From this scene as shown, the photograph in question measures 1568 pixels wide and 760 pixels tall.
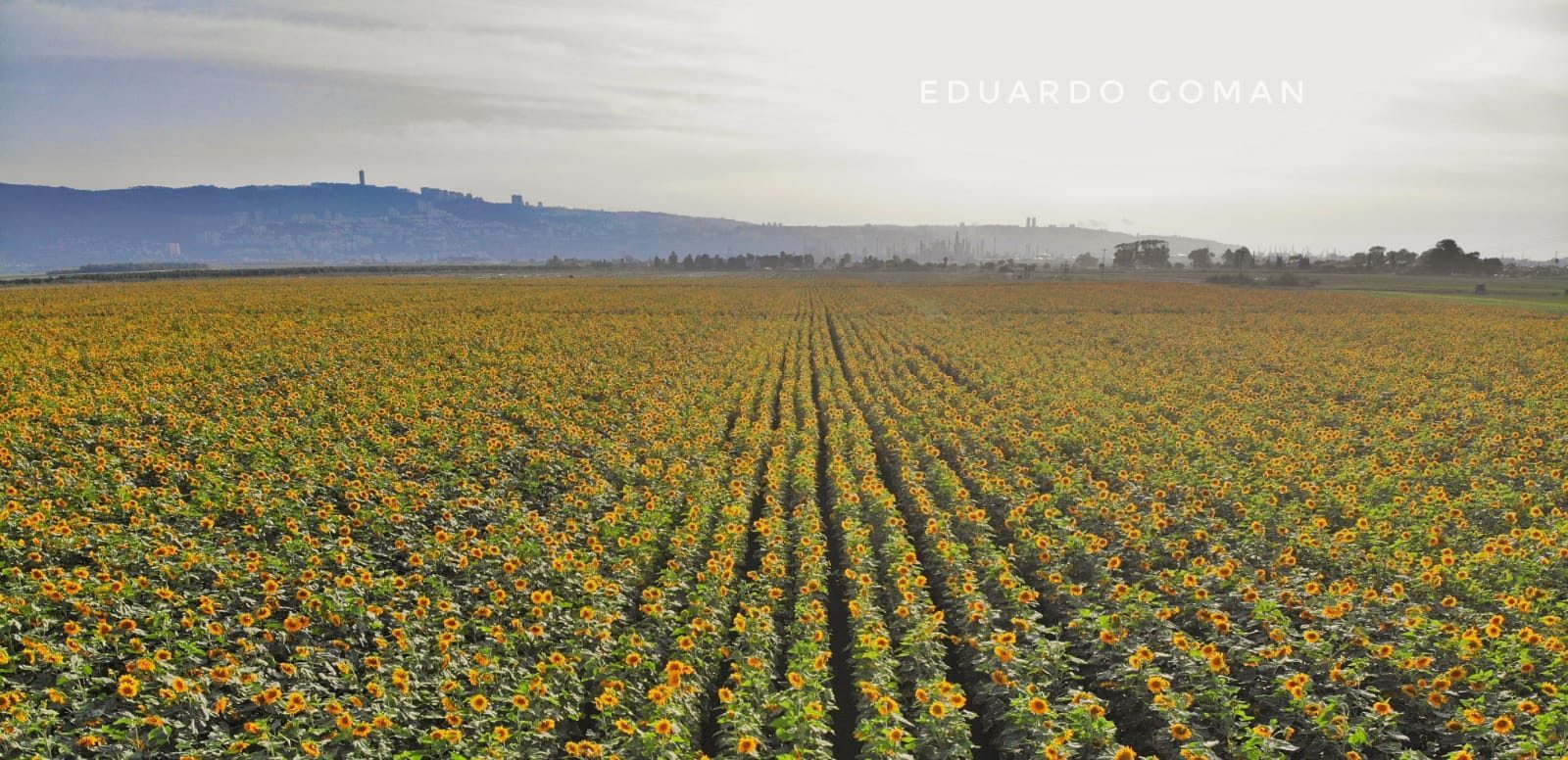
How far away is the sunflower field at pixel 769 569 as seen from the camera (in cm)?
575

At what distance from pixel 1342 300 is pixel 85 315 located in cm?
7976

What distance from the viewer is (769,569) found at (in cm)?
863

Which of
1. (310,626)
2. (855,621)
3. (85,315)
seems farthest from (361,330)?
(855,621)

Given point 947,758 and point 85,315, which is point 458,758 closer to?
point 947,758

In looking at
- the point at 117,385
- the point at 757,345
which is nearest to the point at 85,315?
the point at 117,385

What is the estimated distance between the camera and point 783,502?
41.3 ft

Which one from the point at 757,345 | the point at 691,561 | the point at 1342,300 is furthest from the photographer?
the point at 1342,300

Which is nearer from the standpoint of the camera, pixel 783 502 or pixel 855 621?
pixel 855 621

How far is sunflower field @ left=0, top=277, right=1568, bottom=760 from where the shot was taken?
18.9 ft

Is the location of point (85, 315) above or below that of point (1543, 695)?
above

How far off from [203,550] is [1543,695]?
12.2 meters

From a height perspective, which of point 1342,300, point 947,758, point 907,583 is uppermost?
point 1342,300

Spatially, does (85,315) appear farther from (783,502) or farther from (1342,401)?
(1342,401)

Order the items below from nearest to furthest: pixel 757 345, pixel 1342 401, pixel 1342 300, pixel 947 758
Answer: pixel 947 758 < pixel 1342 401 < pixel 757 345 < pixel 1342 300
